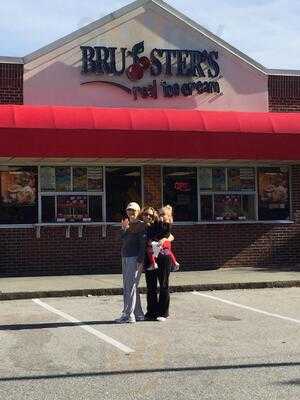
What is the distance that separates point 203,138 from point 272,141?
1.84 meters

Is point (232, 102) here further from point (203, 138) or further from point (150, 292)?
point (150, 292)

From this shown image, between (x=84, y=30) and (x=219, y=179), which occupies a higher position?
(x=84, y=30)

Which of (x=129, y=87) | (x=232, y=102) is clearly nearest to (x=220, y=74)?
(x=232, y=102)

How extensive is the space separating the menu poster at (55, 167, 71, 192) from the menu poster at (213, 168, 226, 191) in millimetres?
→ 3957

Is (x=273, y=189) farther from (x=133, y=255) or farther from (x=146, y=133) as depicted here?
(x=133, y=255)

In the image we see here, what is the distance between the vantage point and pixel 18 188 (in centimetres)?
1697

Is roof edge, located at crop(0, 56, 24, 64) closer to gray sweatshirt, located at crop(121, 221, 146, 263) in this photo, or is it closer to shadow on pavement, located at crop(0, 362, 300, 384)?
gray sweatshirt, located at crop(121, 221, 146, 263)

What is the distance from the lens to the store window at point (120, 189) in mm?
17719

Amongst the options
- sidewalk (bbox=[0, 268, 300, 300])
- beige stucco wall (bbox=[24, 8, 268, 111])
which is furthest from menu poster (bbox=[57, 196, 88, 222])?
beige stucco wall (bbox=[24, 8, 268, 111])

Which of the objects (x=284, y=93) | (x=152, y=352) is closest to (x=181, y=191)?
(x=284, y=93)

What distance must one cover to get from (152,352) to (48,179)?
31.9ft

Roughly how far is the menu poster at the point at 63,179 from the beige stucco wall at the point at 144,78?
166 centimetres

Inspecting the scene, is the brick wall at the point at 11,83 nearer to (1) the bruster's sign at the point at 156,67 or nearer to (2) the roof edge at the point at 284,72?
(1) the bruster's sign at the point at 156,67

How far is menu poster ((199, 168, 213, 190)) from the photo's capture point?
18453 mm
